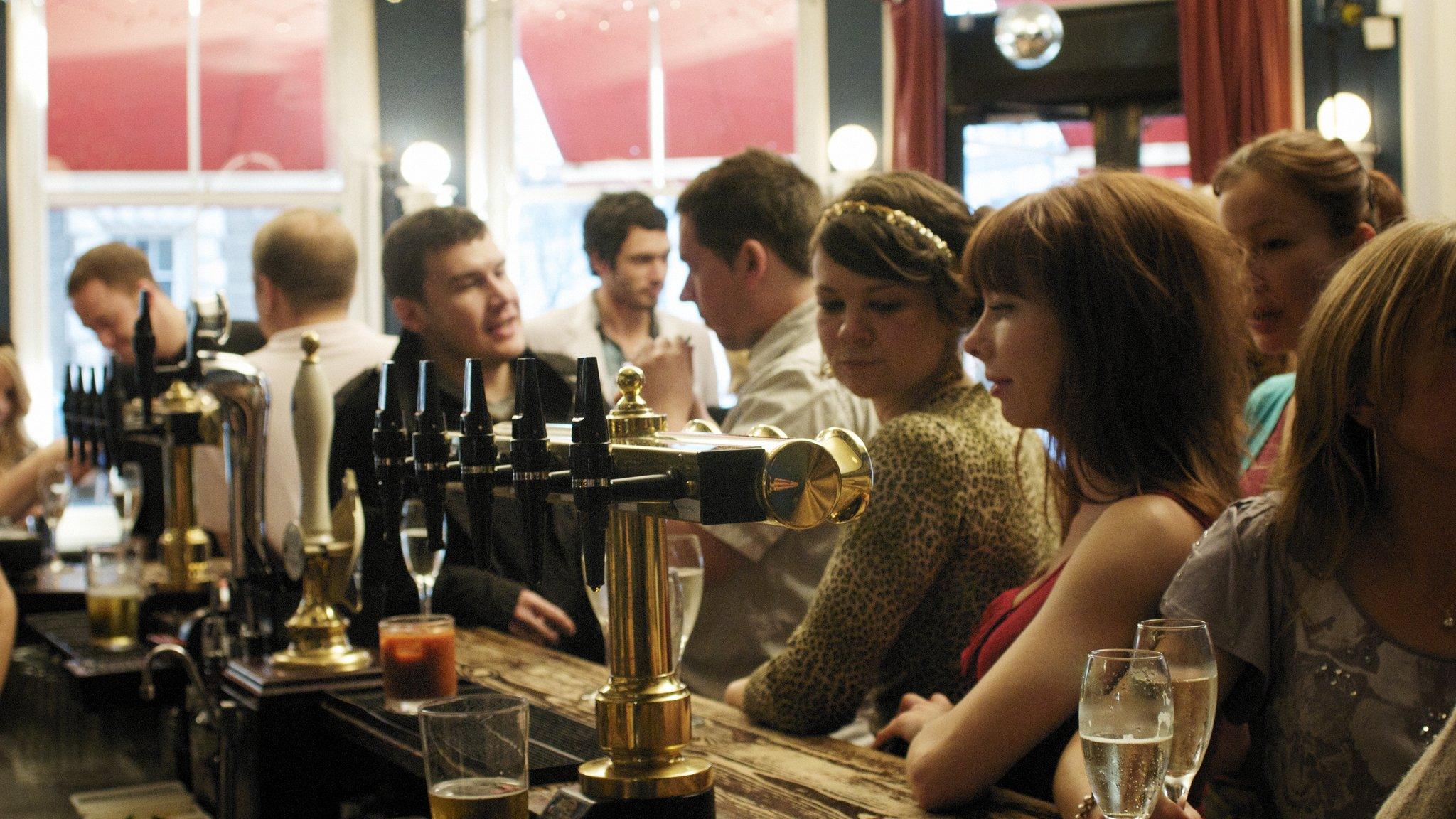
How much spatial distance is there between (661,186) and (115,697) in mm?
6550

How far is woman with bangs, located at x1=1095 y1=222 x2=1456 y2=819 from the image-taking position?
48.6 inches

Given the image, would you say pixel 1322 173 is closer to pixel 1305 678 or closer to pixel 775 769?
pixel 1305 678

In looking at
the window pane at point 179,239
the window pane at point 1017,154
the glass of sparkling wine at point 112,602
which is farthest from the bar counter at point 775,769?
the window pane at point 179,239

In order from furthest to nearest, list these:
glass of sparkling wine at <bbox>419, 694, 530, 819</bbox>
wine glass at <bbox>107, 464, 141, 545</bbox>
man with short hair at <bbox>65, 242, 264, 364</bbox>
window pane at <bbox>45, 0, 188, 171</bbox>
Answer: window pane at <bbox>45, 0, 188, 171</bbox> → man with short hair at <bbox>65, 242, 264, 364</bbox> → wine glass at <bbox>107, 464, 141, 545</bbox> → glass of sparkling wine at <bbox>419, 694, 530, 819</bbox>

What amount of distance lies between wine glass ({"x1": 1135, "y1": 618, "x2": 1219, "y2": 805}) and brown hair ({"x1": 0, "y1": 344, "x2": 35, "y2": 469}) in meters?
4.44

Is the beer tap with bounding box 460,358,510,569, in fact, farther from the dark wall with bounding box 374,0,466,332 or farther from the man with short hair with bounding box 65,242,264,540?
the dark wall with bounding box 374,0,466,332

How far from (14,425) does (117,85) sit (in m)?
4.14

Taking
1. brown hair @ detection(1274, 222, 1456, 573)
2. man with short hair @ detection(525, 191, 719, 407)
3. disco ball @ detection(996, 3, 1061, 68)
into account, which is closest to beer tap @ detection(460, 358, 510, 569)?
brown hair @ detection(1274, 222, 1456, 573)

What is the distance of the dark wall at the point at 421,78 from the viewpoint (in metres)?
8.21

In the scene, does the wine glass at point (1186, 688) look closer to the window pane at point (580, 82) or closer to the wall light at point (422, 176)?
the wall light at point (422, 176)

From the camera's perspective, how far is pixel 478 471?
1.13 m

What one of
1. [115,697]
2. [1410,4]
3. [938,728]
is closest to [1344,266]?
[938,728]

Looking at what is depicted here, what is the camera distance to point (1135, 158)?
7.50 meters

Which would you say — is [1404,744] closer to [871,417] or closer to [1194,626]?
[1194,626]
